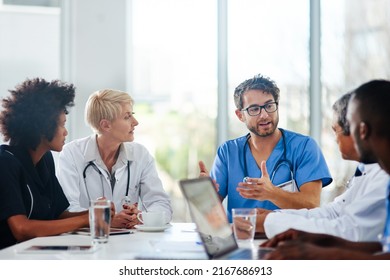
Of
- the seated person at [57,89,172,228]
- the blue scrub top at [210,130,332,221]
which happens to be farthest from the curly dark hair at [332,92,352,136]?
the seated person at [57,89,172,228]

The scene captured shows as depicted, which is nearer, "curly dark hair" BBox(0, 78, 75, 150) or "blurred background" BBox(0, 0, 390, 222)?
"curly dark hair" BBox(0, 78, 75, 150)

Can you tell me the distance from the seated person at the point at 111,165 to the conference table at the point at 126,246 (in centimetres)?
47

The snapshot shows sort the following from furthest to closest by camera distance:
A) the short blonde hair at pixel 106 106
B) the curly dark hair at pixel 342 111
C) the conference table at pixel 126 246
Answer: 1. the short blonde hair at pixel 106 106
2. the curly dark hair at pixel 342 111
3. the conference table at pixel 126 246

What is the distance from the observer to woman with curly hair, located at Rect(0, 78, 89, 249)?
187 cm

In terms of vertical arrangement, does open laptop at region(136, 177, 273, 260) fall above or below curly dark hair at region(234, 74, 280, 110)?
below

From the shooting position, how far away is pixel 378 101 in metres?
1.52

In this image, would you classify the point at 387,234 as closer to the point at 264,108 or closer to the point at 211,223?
the point at 211,223

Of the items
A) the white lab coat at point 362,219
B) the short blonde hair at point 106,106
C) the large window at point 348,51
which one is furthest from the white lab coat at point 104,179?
the large window at point 348,51

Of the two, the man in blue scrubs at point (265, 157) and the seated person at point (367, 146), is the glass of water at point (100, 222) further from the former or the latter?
the man in blue scrubs at point (265, 157)

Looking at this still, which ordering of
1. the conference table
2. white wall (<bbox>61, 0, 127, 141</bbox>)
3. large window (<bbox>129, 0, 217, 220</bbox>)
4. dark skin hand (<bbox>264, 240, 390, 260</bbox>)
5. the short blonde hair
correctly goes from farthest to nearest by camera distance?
large window (<bbox>129, 0, 217, 220</bbox>), white wall (<bbox>61, 0, 127, 141</bbox>), the short blonde hair, the conference table, dark skin hand (<bbox>264, 240, 390, 260</bbox>)

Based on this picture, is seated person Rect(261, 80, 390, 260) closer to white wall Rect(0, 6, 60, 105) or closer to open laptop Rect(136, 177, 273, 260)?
open laptop Rect(136, 177, 273, 260)

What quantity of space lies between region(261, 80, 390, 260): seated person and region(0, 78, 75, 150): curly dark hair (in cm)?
93

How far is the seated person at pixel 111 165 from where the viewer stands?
95.1 inches
